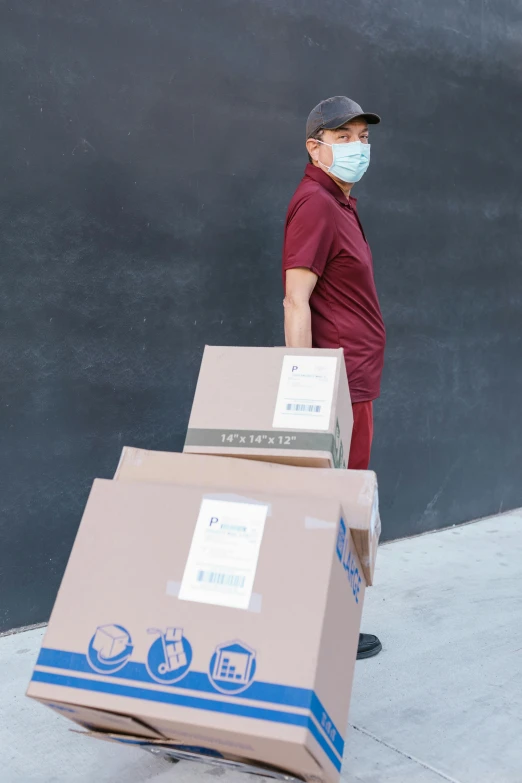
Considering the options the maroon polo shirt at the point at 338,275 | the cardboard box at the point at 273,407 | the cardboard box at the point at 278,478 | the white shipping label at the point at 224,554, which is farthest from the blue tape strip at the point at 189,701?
the maroon polo shirt at the point at 338,275

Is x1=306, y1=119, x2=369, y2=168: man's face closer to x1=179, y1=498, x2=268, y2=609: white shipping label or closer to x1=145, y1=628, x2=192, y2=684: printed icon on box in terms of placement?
x1=179, y1=498, x2=268, y2=609: white shipping label

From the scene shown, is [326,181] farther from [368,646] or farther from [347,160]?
[368,646]

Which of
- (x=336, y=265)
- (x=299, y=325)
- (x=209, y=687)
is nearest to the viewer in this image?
(x=209, y=687)

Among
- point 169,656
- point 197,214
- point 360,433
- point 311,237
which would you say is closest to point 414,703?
point 360,433

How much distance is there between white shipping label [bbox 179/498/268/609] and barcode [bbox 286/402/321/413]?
31cm

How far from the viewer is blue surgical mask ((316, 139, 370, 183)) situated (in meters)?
2.57

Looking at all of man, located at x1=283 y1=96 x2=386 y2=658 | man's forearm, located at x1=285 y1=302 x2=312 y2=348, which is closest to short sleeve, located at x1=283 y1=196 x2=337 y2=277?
man, located at x1=283 y1=96 x2=386 y2=658

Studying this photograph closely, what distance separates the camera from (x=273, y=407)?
1812mm

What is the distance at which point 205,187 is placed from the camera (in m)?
3.12

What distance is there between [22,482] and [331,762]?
1544 millimetres

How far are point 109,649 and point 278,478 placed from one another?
1.47ft

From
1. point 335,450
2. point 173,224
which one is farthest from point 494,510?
point 335,450

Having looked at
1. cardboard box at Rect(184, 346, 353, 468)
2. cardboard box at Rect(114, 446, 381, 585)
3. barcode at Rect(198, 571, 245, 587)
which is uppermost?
cardboard box at Rect(184, 346, 353, 468)

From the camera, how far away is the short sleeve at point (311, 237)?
7.82ft
